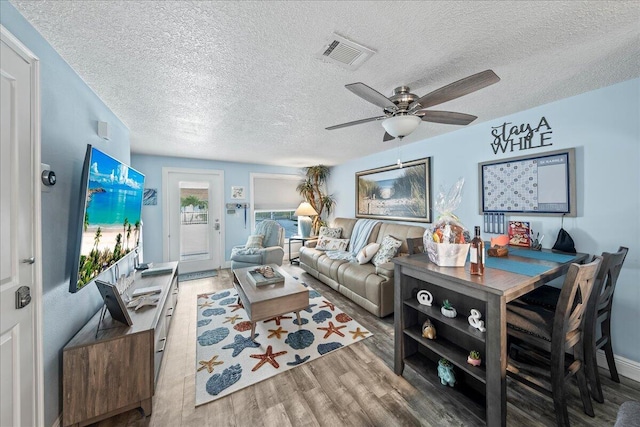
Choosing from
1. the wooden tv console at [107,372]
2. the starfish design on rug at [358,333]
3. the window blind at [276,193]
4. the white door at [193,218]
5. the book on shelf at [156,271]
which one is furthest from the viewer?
the window blind at [276,193]

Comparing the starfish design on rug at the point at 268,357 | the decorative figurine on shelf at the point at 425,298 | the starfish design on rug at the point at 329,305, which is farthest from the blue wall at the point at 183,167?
the decorative figurine on shelf at the point at 425,298

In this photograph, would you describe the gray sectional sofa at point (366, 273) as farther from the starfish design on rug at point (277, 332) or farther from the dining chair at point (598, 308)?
the dining chair at point (598, 308)

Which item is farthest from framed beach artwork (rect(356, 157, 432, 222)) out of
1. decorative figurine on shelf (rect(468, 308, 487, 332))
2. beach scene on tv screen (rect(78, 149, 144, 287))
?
beach scene on tv screen (rect(78, 149, 144, 287))

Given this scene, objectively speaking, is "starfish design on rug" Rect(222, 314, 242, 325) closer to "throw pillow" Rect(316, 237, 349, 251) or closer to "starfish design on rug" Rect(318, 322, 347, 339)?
"starfish design on rug" Rect(318, 322, 347, 339)

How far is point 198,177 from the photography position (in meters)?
4.56

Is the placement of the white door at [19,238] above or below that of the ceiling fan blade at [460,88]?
below

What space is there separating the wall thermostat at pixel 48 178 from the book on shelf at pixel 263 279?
5.67 ft

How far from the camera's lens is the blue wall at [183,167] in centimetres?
413

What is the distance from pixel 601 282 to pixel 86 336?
332 cm

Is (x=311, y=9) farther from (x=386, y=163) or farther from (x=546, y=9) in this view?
(x=386, y=163)

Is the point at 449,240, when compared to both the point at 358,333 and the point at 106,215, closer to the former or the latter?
the point at 358,333

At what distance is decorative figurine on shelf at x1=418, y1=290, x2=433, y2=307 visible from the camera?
5.48 feet

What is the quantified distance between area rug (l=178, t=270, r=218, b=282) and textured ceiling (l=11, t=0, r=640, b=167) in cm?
294

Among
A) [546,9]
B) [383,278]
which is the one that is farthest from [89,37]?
[383,278]
